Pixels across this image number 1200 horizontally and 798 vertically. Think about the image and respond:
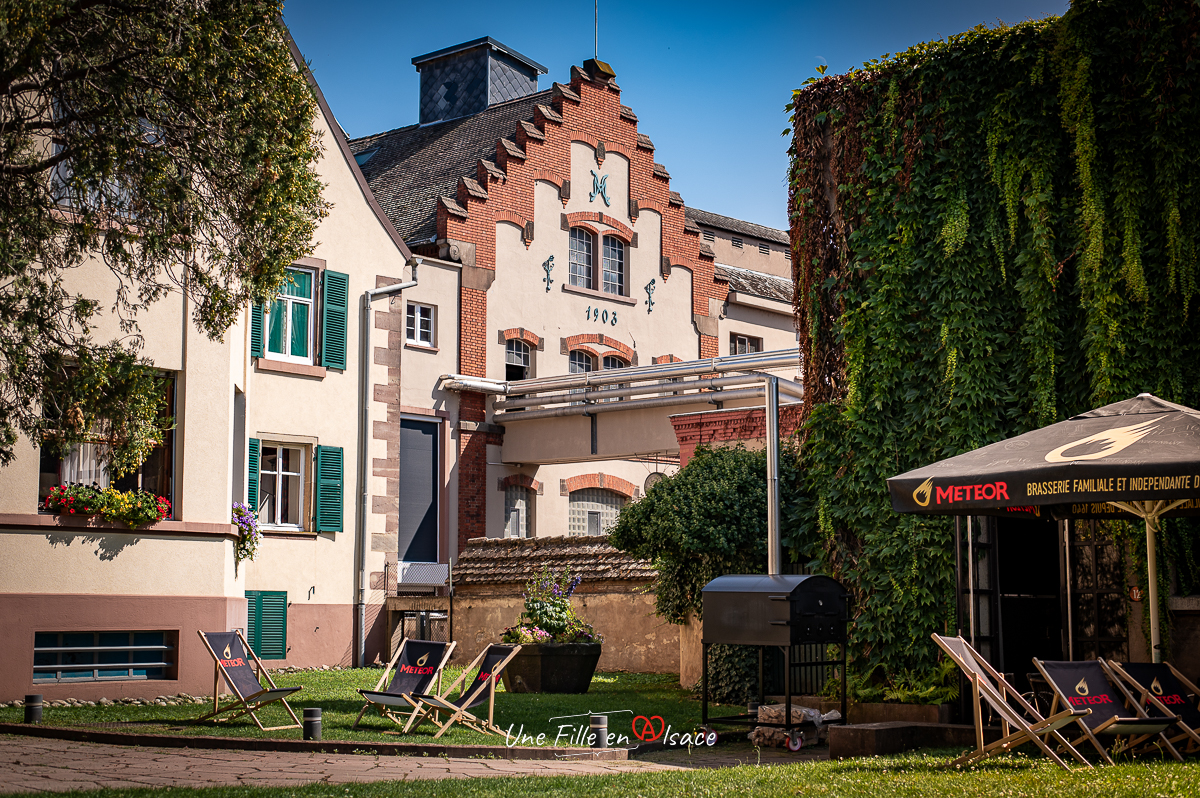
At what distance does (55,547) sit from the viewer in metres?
13.5

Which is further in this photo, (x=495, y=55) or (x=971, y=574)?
(x=495, y=55)

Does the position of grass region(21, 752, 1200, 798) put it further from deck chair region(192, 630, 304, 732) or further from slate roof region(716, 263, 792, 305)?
slate roof region(716, 263, 792, 305)

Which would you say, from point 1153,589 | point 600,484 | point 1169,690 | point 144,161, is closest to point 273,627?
point 600,484

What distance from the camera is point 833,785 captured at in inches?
303

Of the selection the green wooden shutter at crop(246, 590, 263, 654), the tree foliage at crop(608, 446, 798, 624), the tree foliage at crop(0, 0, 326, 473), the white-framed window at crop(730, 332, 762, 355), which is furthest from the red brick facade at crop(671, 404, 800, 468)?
the white-framed window at crop(730, 332, 762, 355)

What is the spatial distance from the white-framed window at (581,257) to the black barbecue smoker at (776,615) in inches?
621

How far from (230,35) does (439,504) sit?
14.9m

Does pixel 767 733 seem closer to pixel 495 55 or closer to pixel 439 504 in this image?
pixel 439 504

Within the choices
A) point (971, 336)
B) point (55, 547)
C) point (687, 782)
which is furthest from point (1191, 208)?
point (55, 547)

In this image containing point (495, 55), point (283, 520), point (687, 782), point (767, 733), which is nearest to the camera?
point (687, 782)

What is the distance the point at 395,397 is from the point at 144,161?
1170 centimetres

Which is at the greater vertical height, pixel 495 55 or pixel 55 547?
pixel 495 55

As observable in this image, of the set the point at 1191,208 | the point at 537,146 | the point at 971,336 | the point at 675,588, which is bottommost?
the point at 675,588

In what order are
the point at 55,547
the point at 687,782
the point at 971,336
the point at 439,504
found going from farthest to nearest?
the point at 439,504
the point at 55,547
the point at 971,336
the point at 687,782
